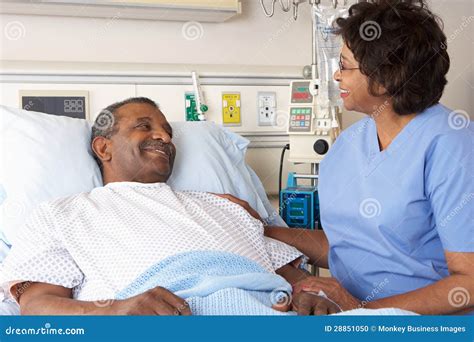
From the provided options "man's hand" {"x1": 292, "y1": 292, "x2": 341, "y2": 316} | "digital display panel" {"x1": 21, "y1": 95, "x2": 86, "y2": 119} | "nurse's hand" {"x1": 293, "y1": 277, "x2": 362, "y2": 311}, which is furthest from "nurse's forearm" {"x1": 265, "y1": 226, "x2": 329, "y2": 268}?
"digital display panel" {"x1": 21, "y1": 95, "x2": 86, "y2": 119}

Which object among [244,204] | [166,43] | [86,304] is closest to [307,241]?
[244,204]

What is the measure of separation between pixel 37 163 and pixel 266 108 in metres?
1.09

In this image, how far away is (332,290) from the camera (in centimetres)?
158

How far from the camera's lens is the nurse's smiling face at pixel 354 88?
169 cm

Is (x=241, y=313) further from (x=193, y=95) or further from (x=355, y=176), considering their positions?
(x=193, y=95)

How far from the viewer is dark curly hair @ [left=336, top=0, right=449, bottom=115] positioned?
1.61 m

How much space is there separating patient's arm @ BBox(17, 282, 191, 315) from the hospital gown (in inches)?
1.2

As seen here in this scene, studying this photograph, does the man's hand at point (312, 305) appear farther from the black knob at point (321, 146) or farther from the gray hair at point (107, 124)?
the black knob at point (321, 146)

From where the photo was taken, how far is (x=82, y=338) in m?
1.22

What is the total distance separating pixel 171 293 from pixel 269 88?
1.52 metres

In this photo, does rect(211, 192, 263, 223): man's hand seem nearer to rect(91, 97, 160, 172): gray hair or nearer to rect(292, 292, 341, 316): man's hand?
rect(91, 97, 160, 172): gray hair

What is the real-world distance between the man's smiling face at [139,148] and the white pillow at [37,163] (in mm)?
99

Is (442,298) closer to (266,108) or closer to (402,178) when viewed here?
(402,178)

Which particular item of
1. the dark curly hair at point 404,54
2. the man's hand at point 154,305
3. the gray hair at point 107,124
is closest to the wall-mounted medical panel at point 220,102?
the gray hair at point 107,124
